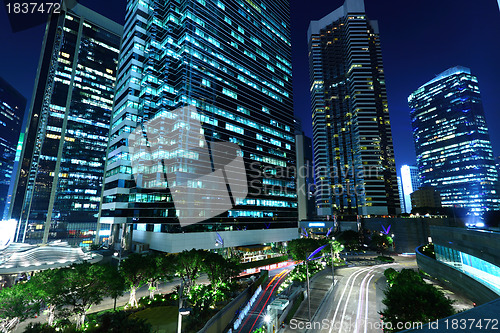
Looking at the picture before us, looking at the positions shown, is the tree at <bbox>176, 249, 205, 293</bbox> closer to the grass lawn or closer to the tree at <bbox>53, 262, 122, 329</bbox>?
the grass lawn

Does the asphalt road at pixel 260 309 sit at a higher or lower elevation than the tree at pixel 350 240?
lower

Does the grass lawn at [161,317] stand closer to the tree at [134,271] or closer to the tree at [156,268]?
the tree at [134,271]

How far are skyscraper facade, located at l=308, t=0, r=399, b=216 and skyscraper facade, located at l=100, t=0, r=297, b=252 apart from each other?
64645 millimetres

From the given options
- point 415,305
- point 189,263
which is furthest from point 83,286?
point 415,305

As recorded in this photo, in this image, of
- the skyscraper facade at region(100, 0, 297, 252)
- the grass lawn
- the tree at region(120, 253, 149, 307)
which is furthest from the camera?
the skyscraper facade at region(100, 0, 297, 252)

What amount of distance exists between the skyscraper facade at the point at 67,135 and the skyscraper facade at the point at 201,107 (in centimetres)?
6505

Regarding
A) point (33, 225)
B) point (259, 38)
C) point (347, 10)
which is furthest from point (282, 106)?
point (33, 225)

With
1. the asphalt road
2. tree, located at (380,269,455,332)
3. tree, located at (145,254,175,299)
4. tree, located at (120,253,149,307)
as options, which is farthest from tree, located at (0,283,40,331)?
tree, located at (380,269,455,332)

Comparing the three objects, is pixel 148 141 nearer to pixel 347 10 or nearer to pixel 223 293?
pixel 223 293

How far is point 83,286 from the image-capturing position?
106 ft

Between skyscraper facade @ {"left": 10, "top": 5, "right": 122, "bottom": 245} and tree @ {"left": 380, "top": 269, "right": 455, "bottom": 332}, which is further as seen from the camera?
skyscraper facade @ {"left": 10, "top": 5, "right": 122, "bottom": 245}

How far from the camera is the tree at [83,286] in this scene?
31.5 metres

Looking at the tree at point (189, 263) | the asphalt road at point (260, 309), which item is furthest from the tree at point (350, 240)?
the tree at point (189, 263)

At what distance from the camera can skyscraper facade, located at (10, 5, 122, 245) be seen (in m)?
130
